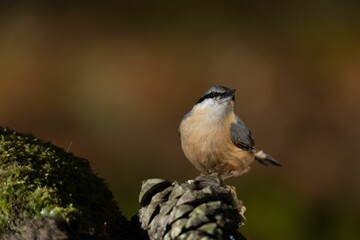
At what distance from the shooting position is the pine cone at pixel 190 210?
1.50 metres

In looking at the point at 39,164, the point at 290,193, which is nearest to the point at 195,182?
the point at 39,164

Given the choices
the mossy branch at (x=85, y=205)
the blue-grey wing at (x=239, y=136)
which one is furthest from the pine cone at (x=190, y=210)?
the blue-grey wing at (x=239, y=136)

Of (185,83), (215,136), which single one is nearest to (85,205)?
(215,136)

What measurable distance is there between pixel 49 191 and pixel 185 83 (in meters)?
4.36

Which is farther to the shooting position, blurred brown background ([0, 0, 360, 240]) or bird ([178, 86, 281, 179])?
blurred brown background ([0, 0, 360, 240])

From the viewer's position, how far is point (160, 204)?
5.41 ft

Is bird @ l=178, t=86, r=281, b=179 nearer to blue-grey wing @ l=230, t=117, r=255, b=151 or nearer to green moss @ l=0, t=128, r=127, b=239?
blue-grey wing @ l=230, t=117, r=255, b=151

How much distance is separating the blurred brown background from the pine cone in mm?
2499

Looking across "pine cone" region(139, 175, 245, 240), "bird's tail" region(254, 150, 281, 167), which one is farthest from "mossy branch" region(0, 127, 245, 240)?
"bird's tail" region(254, 150, 281, 167)

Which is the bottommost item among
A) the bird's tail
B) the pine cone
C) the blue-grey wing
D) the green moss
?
the green moss

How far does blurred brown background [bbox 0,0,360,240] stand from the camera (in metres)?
4.82

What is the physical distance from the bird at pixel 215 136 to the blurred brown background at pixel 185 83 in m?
1.27

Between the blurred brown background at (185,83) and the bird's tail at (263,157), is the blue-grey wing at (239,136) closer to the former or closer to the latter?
the bird's tail at (263,157)

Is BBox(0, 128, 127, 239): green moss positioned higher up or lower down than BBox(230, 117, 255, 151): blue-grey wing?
lower down
